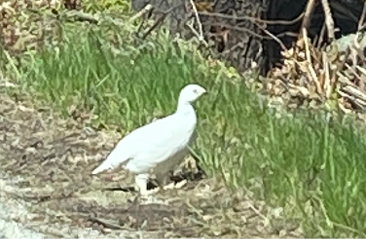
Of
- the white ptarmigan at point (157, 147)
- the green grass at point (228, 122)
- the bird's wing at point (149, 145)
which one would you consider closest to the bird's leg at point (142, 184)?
the white ptarmigan at point (157, 147)

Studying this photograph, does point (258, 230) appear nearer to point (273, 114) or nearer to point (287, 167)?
point (287, 167)

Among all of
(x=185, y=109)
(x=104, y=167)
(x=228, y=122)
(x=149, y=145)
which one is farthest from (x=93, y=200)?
(x=228, y=122)

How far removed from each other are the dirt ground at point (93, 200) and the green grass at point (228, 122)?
96 millimetres

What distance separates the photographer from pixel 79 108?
6.64 meters

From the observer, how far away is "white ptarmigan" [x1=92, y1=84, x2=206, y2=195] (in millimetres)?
5234

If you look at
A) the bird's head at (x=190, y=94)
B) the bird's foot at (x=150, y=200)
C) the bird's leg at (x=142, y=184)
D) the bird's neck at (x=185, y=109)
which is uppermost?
the bird's head at (x=190, y=94)

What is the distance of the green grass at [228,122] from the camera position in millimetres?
4844

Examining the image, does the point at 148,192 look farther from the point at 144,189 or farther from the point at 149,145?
the point at 149,145

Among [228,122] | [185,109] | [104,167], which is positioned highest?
[185,109]

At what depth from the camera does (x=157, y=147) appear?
5.23m

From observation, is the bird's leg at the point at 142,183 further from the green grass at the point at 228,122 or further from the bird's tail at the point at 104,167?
the green grass at the point at 228,122

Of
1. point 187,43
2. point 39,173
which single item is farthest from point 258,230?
point 187,43

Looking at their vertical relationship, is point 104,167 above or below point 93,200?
above

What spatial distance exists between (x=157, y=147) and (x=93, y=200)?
39cm
